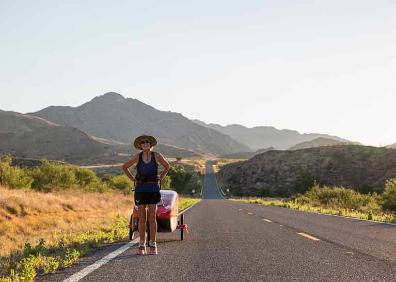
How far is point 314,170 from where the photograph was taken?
10875 centimetres

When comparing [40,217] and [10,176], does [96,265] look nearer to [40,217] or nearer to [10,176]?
[40,217]

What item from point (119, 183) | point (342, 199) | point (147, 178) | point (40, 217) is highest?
point (147, 178)

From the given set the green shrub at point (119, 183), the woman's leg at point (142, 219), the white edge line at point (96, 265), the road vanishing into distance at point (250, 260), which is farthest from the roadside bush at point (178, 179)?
the woman's leg at point (142, 219)

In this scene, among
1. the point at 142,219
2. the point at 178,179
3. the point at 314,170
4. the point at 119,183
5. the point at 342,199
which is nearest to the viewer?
the point at 142,219

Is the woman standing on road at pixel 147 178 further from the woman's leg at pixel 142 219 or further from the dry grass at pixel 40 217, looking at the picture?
the dry grass at pixel 40 217

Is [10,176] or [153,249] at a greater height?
[10,176]

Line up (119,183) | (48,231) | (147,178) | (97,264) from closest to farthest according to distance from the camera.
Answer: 1. (97,264)
2. (147,178)
3. (48,231)
4. (119,183)

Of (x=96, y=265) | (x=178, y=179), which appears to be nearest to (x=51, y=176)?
(x=96, y=265)

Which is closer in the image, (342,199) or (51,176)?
(342,199)

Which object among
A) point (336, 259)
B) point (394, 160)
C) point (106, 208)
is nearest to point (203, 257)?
point (336, 259)

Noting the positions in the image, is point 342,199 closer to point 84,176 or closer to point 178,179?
point 84,176

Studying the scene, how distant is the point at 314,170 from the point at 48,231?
313 ft

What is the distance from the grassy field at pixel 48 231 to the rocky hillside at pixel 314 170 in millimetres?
69200

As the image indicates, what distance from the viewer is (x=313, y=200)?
1711 inches
